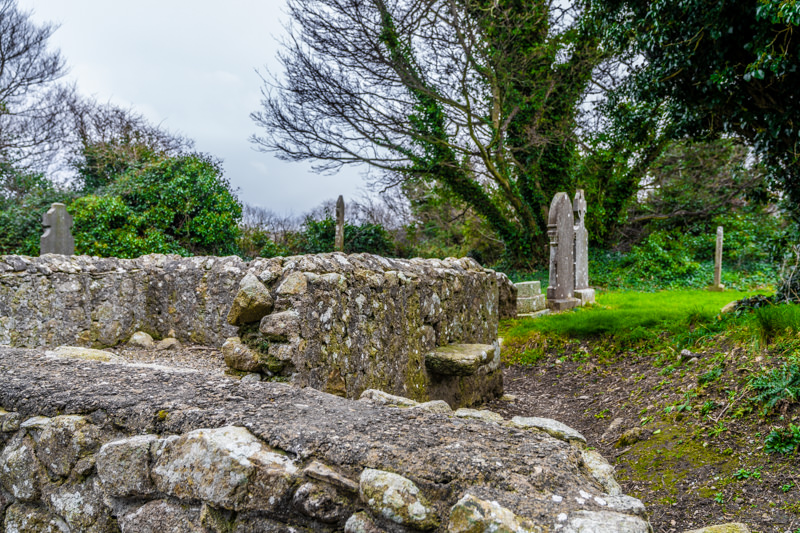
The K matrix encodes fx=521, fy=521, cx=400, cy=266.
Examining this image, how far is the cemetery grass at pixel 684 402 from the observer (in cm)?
382

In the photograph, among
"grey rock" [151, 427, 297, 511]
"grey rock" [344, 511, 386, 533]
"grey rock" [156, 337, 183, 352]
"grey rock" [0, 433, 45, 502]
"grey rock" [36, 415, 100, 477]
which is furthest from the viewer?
"grey rock" [156, 337, 183, 352]

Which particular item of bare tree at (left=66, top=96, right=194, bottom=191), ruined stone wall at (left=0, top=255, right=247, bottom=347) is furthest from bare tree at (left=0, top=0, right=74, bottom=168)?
ruined stone wall at (left=0, top=255, right=247, bottom=347)

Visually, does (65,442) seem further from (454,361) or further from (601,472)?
(454,361)

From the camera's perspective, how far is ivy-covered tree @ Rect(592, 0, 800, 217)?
17.6ft

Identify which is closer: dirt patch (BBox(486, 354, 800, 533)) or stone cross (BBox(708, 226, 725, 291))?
dirt patch (BBox(486, 354, 800, 533))

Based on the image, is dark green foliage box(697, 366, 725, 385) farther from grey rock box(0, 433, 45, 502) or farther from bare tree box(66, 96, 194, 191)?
bare tree box(66, 96, 194, 191)

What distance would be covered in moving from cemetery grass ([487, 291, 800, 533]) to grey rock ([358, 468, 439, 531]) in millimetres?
2960

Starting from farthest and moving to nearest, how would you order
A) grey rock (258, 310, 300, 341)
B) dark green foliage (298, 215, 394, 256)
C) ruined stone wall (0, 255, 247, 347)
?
dark green foliage (298, 215, 394, 256) < ruined stone wall (0, 255, 247, 347) < grey rock (258, 310, 300, 341)

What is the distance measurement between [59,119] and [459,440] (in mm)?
21167

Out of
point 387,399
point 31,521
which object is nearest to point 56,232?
point 31,521

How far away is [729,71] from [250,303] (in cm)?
579

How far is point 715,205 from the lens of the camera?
672 inches

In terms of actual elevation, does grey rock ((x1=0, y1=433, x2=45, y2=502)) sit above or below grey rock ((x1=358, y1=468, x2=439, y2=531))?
below

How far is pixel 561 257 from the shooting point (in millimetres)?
11367
